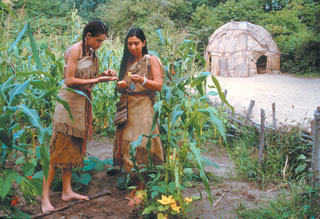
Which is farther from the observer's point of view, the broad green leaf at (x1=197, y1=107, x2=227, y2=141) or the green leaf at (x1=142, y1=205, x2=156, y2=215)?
the green leaf at (x1=142, y1=205, x2=156, y2=215)

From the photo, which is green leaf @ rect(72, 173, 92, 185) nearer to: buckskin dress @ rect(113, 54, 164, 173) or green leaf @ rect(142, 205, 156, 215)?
buckskin dress @ rect(113, 54, 164, 173)

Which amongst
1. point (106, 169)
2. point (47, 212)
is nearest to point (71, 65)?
point (47, 212)

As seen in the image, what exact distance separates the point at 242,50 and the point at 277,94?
3.73 meters

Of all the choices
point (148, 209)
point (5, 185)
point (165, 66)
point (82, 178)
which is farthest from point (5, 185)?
point (165, 66)

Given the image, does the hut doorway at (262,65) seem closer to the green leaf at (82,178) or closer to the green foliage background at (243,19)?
the green foliage background at (243,19)

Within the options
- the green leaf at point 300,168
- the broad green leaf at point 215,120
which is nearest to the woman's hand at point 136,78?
the broad green leaf at point 215,120

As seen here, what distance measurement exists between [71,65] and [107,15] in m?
16.9

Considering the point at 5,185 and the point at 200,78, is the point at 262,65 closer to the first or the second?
the point at 200,78

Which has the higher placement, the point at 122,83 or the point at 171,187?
the point at 122,83

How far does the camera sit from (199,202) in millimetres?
3068

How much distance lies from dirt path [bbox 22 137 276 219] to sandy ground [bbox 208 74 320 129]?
3.93 meters

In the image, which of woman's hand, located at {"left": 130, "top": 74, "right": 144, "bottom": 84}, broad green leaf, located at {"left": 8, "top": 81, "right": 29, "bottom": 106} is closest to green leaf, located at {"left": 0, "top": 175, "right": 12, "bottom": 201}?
broad green leaf, located at {"left": 8, "top": 81, "right": 29, "bottom": 106}

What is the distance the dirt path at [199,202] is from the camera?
110 inches

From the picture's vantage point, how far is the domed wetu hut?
13.4m
